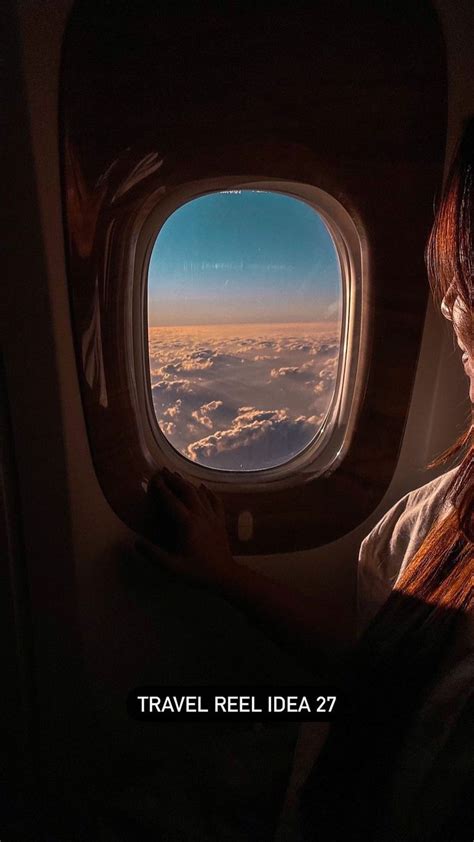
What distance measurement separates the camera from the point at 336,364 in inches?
27.5

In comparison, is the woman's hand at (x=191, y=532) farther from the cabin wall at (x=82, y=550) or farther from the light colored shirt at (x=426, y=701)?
the light colored shirt at (x=426, y=701)

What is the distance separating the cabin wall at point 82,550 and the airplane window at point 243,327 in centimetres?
12

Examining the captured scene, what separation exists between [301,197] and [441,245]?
18cm

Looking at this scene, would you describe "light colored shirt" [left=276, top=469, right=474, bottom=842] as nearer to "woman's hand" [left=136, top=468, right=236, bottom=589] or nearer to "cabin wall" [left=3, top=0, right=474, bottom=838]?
"cabin wall" [left=3, top=0, right=474, bottom=838]

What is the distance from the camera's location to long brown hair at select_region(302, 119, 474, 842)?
2.36ft

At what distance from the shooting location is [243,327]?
662mm

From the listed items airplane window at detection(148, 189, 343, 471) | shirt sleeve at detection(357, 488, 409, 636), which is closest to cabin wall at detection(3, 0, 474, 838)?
shirt sleeve at detection(357, 488, 409, 636)

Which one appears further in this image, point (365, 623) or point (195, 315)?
point (365, 623)

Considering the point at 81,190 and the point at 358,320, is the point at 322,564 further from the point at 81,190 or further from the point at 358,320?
the point at 81,190

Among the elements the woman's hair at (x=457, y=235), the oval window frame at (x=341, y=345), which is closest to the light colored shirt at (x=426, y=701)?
the oval window frame at (x=341, y=345)

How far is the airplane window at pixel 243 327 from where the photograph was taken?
65 cm

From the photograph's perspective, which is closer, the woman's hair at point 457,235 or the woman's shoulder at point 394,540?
the woman's hair at point 457,235

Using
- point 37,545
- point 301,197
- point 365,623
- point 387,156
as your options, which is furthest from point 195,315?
point 365,623

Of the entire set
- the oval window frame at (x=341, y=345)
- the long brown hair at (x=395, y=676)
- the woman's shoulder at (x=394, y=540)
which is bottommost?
the long brown hair at (x=395, y=676)
